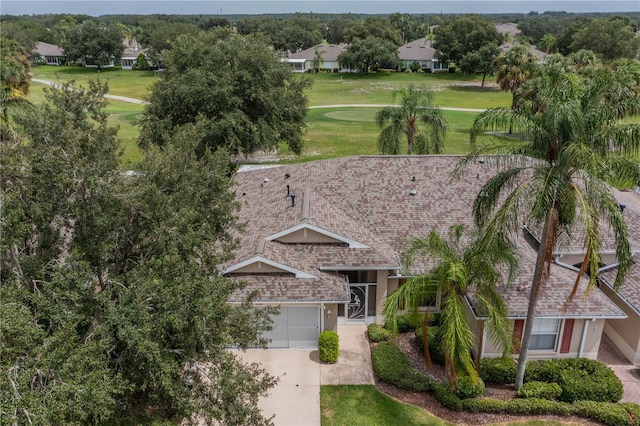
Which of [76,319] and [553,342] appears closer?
[76,319]

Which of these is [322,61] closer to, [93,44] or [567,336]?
[93,44]

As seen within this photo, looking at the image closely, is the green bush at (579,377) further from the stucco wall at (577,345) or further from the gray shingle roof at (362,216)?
the gray shingle roof at (362,216)

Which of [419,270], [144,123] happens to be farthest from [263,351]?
[144,123]

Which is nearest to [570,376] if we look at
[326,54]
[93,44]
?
[326,54]

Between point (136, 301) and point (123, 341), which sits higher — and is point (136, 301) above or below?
above

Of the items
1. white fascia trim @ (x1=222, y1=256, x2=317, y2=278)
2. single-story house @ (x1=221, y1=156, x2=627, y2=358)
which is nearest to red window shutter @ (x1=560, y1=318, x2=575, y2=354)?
single-story house @ (x1=221, y1=156, x2=627, y2=358)

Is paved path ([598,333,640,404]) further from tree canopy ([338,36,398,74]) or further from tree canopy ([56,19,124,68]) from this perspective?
tree canopy ([56,19,124,68])

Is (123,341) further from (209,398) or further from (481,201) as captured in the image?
(481,201)
